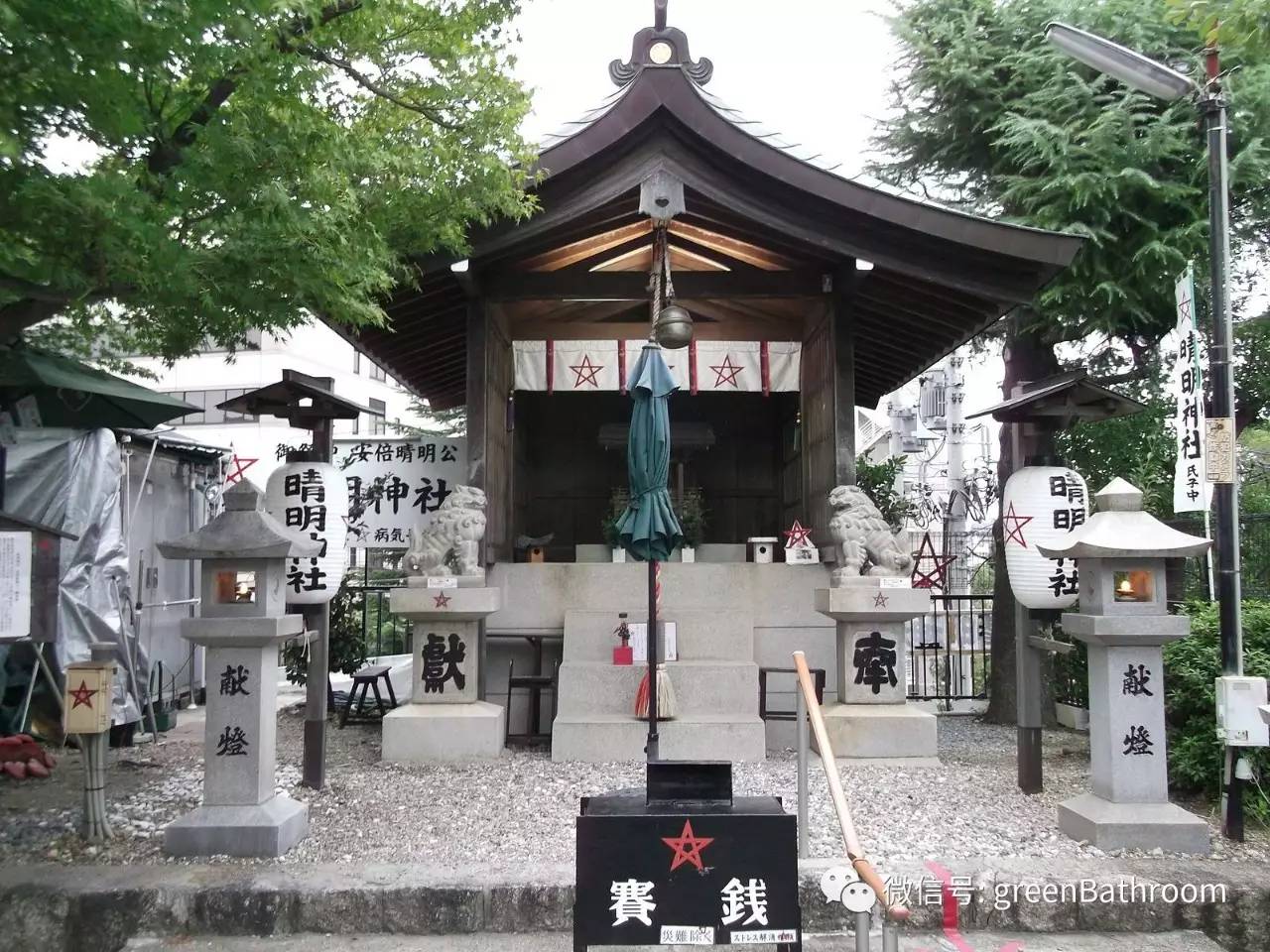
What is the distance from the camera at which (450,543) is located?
9.00m

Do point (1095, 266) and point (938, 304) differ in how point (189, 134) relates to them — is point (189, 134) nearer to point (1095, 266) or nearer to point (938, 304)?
point (938, 304)

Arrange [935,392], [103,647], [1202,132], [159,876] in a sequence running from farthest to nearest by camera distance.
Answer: [935,392] < [1202,132] < [103,647] < [159,876]

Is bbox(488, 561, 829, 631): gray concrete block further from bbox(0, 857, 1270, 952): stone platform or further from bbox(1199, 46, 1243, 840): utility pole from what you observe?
bbox(0, 857, 1270, 952): stone platform

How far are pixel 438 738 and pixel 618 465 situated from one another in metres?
7.26

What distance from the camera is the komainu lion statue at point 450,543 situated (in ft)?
29.3

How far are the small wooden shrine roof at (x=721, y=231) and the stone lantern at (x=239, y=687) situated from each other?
3111mm

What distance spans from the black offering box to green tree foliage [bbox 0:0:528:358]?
12.9 feet

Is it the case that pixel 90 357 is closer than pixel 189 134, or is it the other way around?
pixel 189 134

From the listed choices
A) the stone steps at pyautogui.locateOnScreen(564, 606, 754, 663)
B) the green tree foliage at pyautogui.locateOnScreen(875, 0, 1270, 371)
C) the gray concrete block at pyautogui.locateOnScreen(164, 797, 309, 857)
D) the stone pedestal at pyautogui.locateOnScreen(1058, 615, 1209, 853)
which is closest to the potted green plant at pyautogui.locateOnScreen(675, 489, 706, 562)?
the stone steps at pyautogui.locateOnScreen(564, 606, 754, 663)

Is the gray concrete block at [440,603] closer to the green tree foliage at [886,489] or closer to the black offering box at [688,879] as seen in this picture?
the black offering box at [688,879]

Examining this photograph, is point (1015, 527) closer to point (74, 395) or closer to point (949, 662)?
point (949, 662)

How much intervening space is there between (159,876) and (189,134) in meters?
4.59

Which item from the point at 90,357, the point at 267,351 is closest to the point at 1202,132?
the point at 90,357

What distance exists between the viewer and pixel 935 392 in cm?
2577
